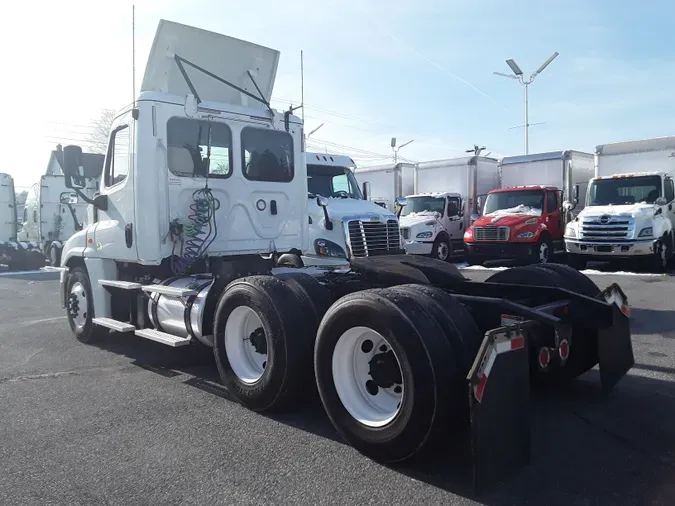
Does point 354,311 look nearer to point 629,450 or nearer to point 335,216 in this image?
point 629,450

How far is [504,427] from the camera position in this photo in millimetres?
3309

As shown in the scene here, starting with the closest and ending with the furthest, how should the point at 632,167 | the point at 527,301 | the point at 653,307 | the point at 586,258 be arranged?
the point at 527,301, the point at 653,307, the point at 586,258, the point at 632,167

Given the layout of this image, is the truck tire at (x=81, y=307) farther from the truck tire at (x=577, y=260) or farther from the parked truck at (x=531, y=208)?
the truck tire at (x=577, y=260)

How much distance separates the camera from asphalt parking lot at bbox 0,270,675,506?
10.9 ft

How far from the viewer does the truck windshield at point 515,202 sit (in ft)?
56.6

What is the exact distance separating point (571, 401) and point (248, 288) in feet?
9.49

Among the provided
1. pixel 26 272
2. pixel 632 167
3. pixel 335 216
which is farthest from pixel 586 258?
pixel 26 272

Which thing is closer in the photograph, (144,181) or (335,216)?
(144,181)

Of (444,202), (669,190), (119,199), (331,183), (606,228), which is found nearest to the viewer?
(119,199)

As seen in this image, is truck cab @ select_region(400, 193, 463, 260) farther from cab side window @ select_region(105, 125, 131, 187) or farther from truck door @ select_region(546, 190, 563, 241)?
cab side window @ select_region(105, 125, 131, 187)

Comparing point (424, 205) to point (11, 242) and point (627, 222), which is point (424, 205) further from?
point (11, 242)

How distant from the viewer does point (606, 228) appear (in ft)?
48.0

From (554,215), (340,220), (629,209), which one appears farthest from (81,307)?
(554,215)

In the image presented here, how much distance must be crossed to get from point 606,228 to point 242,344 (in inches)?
488
